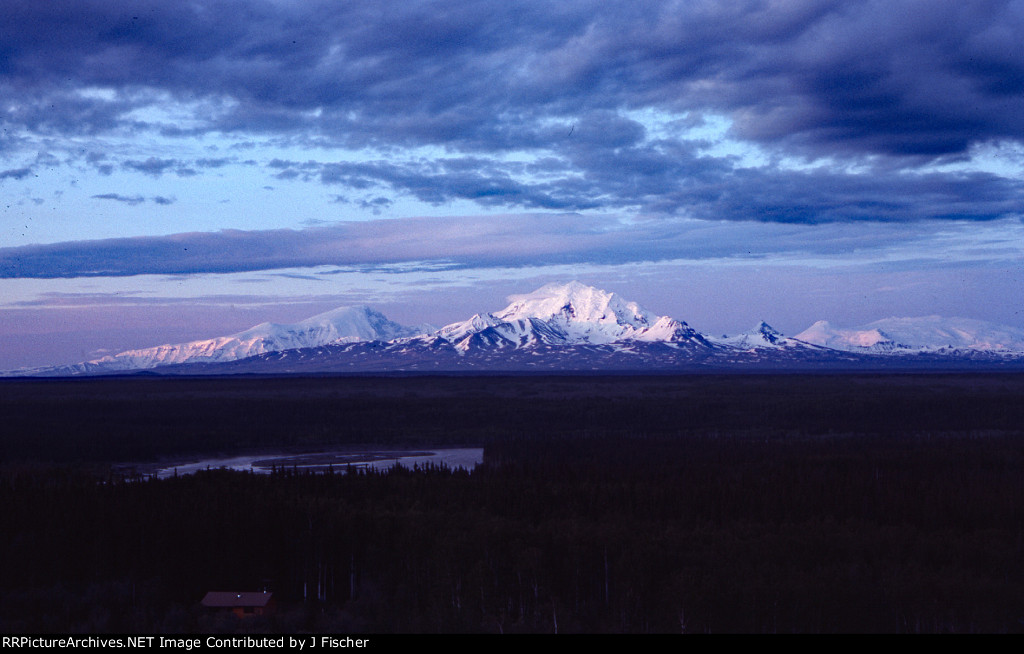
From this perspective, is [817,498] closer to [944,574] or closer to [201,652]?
[944,574]

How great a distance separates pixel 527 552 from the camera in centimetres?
2788

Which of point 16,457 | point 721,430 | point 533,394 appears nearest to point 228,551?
point 16,457

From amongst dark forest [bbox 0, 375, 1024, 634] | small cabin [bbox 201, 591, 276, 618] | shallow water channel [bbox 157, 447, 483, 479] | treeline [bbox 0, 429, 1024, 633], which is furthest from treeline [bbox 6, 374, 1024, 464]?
small cabin [bbox 201, 591, 276, 618]

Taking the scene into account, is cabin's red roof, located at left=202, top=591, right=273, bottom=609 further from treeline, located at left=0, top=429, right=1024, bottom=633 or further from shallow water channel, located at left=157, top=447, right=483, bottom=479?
shallow water channel, located at left=157, top=447, right=483, bottom=479

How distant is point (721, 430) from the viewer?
7525cm

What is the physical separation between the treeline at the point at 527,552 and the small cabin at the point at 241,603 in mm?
454

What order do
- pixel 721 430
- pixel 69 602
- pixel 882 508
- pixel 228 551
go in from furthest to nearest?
pixel 721 430 < pixel 882 508 < pixel 228 551 < pixel 69 602

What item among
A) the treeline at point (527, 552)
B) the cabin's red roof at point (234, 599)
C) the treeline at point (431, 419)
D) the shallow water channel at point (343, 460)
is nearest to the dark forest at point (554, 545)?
the treeline at point (527, 552)

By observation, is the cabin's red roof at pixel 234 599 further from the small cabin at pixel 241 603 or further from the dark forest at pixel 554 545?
the dark forest at pixel 554 545

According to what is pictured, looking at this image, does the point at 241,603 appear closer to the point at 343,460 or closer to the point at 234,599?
the point at 234,599

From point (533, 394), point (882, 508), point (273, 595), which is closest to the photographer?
point (273, 595)

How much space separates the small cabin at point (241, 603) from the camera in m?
23.8

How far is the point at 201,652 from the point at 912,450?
47.0 metres

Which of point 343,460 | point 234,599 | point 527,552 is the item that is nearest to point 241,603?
point 234,599
